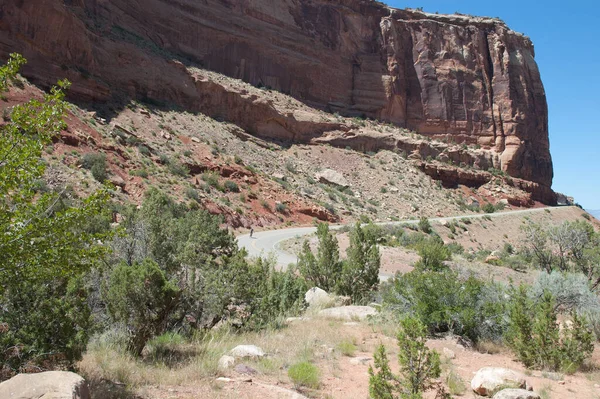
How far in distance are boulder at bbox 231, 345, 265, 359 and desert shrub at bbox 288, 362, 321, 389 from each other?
775 millimetres

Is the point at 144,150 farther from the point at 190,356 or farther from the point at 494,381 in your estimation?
the point at 494,381

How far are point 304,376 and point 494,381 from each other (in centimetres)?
227

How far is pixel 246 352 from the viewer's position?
20.0 ft

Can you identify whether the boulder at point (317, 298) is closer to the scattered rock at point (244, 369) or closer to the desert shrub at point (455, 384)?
the scattered rock at point (244, 369)

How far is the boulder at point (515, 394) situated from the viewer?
14.8ft

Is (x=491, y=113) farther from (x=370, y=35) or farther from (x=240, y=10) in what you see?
(x=240, y=10)

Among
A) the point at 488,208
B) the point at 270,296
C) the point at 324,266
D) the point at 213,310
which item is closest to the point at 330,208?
the point at 488,208

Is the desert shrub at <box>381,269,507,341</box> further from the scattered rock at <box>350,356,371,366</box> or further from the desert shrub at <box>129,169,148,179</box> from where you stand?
the desert shrub at <box>129,169,148,179</box>

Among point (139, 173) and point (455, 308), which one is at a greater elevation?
point (139, 173)

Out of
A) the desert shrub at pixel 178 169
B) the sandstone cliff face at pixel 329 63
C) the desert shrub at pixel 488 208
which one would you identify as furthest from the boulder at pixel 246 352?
the desert shrub at pixel 488 208

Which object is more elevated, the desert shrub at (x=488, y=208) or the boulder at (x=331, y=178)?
the boulder at (x=331, y=178)

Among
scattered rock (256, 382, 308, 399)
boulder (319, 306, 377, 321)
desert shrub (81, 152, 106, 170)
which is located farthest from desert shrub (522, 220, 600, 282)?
desert shrub (81, 152, 106, 170)

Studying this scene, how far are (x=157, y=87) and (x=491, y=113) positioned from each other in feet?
161

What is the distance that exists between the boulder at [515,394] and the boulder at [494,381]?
0.32m
